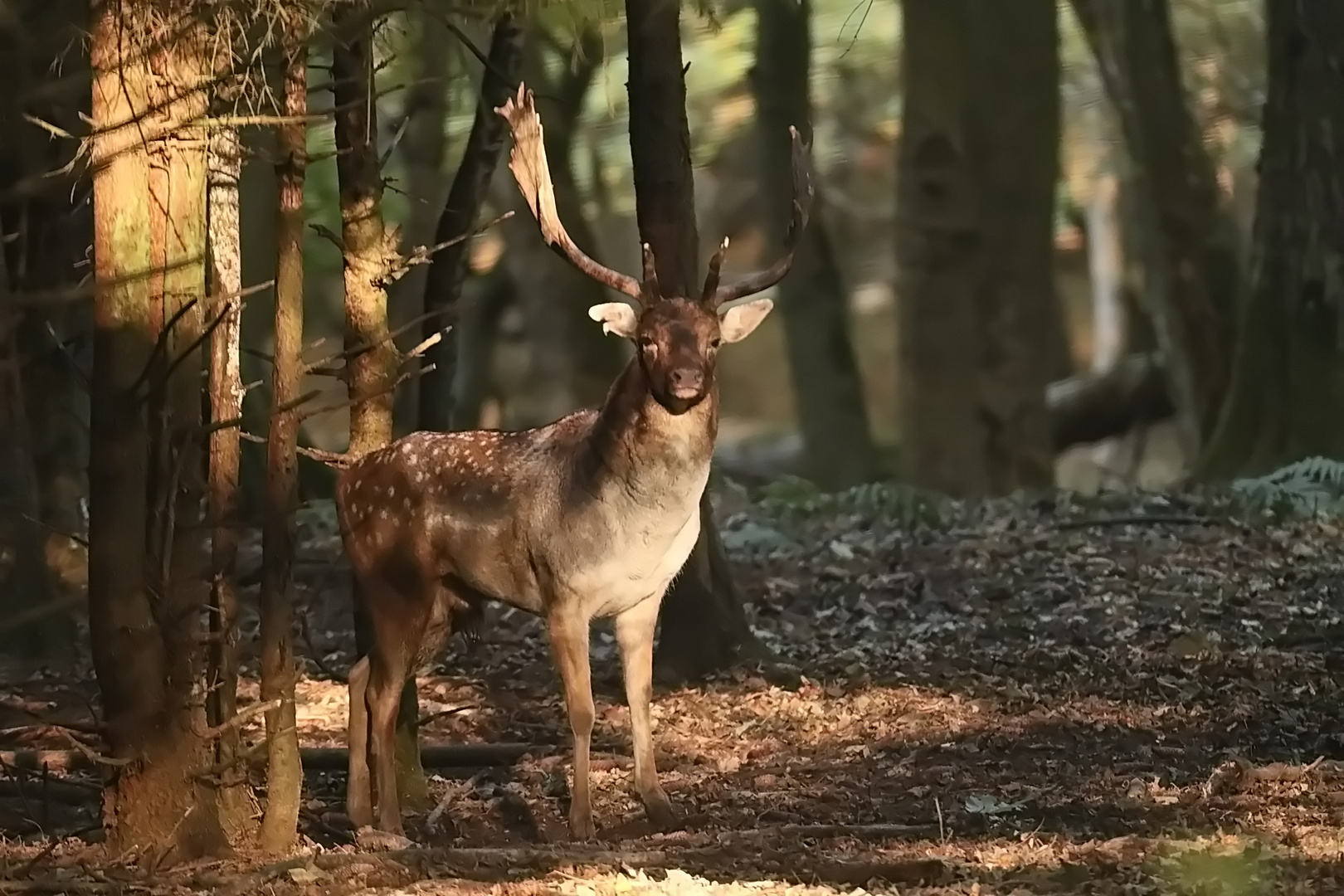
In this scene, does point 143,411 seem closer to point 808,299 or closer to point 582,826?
point 582,826

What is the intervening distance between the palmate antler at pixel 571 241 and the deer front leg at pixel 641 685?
4.23 ft

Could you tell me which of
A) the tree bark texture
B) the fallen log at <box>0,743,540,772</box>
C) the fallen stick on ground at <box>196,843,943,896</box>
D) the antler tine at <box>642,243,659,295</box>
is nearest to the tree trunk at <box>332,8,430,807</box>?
the antler tine at <box>642,243,659,295</box>

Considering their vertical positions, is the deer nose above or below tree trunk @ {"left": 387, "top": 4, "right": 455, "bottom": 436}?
below

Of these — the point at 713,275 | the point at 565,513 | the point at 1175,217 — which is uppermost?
the point at 1175,217

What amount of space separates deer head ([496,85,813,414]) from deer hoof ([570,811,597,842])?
1604 millimetres

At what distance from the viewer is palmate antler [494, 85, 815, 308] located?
7.02 m

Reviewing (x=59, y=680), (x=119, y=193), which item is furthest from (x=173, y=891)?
(x=59, y=680)

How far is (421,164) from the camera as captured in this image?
2027 cm

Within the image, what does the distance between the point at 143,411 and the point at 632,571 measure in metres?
2.16

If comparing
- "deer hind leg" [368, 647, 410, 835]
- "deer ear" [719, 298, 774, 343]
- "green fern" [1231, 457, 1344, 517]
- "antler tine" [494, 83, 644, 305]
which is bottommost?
"deer hind leg" [368, 647, 410, 835]

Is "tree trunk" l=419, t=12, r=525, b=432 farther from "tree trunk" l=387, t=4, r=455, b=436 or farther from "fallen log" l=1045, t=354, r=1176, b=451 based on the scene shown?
"fallen log" l=1045, t=354, r=1176, b=451

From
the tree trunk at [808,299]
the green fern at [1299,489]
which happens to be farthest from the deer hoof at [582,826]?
the tree trunk at [808,299]

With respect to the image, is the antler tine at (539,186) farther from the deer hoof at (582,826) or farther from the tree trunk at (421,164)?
the tree trunk at (421,164)

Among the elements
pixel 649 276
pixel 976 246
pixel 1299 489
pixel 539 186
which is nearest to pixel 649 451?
pixel 649 276
